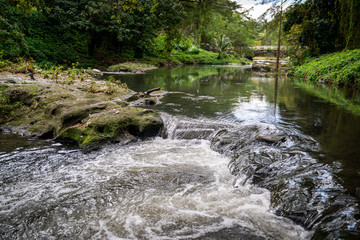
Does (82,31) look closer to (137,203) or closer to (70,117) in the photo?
(70,117)

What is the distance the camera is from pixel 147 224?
2.61 metres

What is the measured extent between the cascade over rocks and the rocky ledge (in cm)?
200

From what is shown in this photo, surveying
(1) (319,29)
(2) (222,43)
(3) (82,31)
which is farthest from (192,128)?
(2) (222,43)

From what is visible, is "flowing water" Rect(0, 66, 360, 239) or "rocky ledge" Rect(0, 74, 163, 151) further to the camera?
"rocky ledge" Rect(0, 74, 163, 151)

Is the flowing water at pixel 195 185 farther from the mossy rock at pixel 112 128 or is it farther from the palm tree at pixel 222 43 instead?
the palm tree at pixel 222 43

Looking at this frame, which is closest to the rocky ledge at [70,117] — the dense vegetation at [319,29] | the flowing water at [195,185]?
the flowing water at [195,185]

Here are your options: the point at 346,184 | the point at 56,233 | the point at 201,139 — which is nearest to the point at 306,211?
the point at 346,184

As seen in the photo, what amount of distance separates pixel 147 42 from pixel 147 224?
23.6 meters

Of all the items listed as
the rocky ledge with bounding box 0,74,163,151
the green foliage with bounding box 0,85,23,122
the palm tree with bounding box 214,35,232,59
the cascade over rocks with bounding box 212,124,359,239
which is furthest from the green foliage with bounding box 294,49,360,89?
the palm tree with bounding box 214,35,232,59

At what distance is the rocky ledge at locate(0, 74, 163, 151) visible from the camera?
5176 millimetres

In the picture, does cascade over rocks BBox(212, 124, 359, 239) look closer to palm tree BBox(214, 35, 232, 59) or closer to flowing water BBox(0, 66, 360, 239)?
flowing water BBox(0, 66, 360, 239)

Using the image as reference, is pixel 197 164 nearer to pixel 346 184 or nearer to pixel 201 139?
pixel 201 139

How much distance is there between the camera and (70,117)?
5.68 m

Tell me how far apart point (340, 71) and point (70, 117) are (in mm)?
13161
